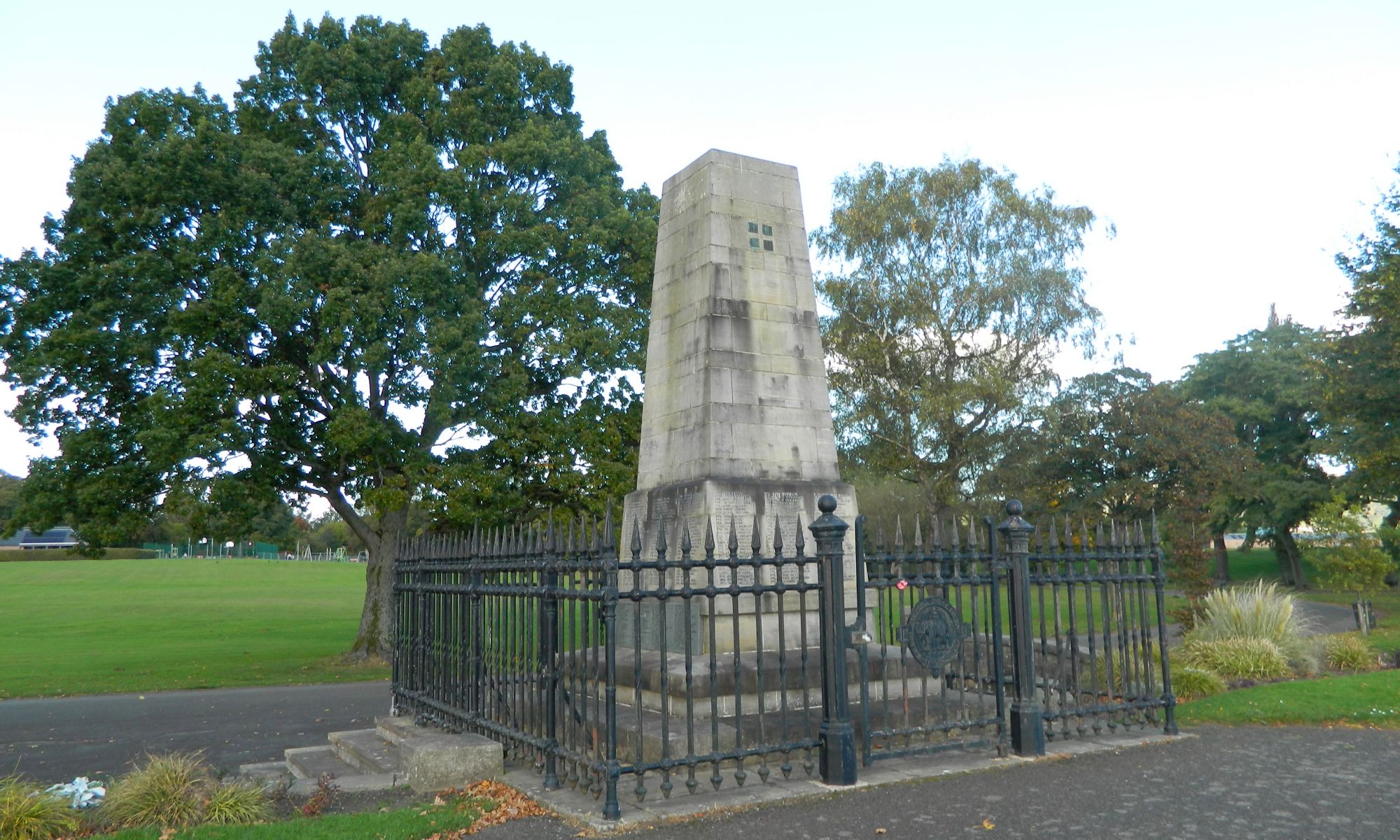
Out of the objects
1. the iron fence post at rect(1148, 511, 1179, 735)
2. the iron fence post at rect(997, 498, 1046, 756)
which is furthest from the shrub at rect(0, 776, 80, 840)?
the iron fence post at rect(1148, 511, 1179, 735)

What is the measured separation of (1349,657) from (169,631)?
93.2 feet

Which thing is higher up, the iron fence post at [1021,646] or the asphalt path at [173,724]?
the iron fence post at [1021,646]

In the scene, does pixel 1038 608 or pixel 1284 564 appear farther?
pixel 1284 564

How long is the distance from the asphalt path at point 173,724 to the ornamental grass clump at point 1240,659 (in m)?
11.4

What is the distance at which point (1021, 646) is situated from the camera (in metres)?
7.47

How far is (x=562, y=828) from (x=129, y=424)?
15.6m

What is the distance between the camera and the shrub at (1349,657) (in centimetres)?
1394

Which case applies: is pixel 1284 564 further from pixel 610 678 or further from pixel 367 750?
pixel 610 678

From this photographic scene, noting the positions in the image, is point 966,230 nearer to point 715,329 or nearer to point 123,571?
point 715,329

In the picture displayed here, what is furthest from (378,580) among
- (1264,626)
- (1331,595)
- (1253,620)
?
(1331,595)

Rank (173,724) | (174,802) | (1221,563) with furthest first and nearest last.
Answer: (1221,563)
(173,724)
(174,802)

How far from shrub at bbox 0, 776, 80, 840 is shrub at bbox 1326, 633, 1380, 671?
15895mm

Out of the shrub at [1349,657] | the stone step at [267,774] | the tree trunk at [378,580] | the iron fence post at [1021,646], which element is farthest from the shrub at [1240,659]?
the tree trunk at [378,580]

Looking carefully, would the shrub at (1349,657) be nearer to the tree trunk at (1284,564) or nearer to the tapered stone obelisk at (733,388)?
the tapered stone obelisk at (733,388)
